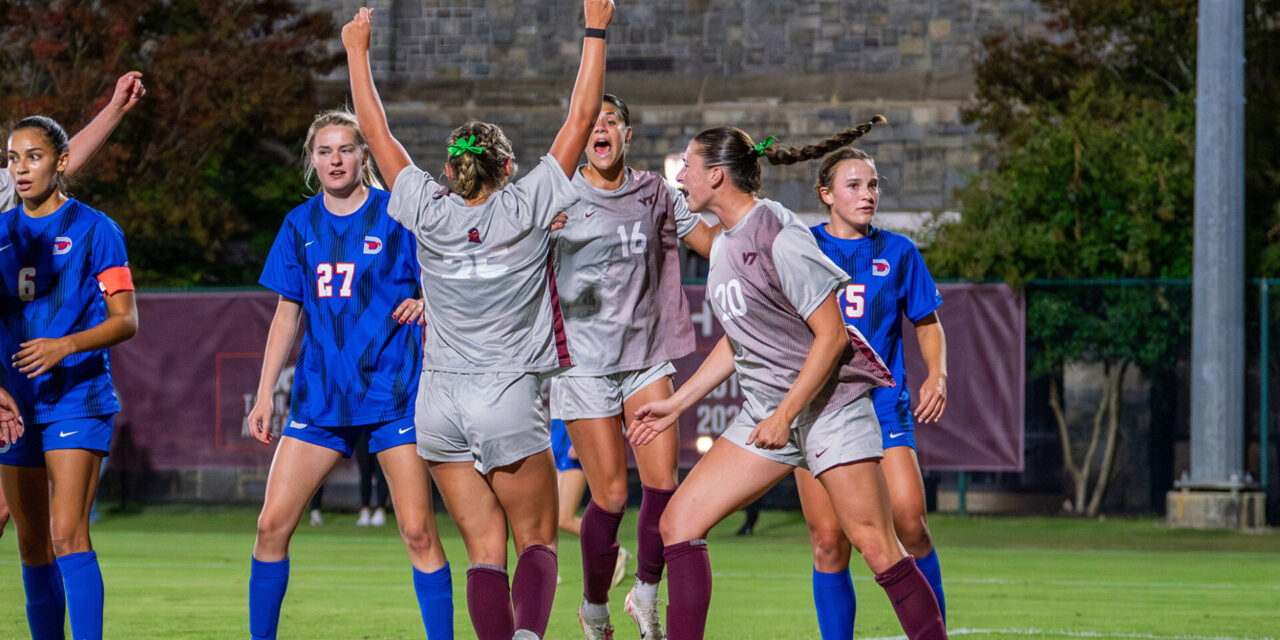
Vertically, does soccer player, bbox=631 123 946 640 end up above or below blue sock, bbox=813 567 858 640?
above

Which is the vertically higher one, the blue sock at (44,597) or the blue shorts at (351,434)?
the blue shorts at (351,434)

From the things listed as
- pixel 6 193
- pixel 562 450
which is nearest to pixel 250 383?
pixel 562 450

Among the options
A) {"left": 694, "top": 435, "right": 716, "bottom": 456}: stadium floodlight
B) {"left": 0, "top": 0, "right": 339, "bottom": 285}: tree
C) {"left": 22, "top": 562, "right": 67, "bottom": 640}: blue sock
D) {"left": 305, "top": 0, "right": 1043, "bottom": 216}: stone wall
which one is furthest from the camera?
{"left": 305, "top": 0, "right": 1043, "bottom": 216}: stone wall

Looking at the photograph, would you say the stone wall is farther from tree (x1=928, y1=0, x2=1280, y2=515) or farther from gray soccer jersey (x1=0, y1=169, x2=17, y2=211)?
gray soccer jersey (x1=0, y1=169, x2=17, y2=211)

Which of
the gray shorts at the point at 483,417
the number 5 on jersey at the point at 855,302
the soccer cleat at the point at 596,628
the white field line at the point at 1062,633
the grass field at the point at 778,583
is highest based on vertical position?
the number 5 on jersey at the point at 855,302

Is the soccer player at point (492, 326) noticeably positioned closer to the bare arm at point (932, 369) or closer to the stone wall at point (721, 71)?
the bare arm at point (932, 369)

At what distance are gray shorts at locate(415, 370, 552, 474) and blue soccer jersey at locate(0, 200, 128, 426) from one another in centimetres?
133

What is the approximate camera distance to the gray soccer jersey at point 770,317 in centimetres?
530

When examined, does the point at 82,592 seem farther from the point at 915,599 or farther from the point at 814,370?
the point at 915,599

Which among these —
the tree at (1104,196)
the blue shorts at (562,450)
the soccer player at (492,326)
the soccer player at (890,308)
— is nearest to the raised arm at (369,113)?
the soccer player at (492,326)

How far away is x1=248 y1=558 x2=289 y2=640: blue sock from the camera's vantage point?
18.9 ft

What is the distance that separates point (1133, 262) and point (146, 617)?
9881 mm

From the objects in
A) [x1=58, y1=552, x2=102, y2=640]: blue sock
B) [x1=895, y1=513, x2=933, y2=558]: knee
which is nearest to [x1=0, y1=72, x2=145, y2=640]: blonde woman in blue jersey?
[x1=58, y1=552, x2=102, y2=640]: blue sock

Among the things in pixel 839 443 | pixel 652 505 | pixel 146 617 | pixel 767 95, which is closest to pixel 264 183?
pixel 767 95
